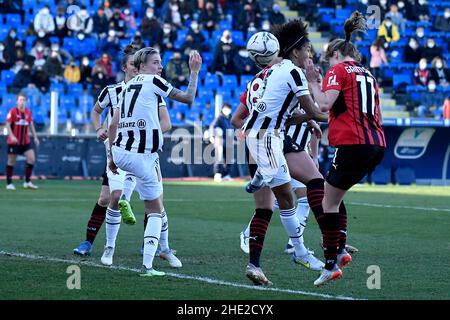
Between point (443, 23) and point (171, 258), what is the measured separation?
27.2 meters

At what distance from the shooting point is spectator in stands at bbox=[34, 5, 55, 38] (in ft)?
99.8

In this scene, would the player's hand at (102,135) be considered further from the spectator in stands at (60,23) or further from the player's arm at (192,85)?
the spectator in stands at (60,23)

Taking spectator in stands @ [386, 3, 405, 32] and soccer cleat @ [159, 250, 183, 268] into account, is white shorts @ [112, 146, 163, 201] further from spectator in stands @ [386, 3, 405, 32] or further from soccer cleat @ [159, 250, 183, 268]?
spectator in stands @ [386, 3, 405, 32]

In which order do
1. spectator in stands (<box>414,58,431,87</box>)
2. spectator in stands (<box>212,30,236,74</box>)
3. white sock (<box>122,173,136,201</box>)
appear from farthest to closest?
spectator in stands (<box>414,58,431,87</box>)
spectator in stands (<box>212,30,236,74</box>)
white sock (<box>122,173,136,201</box>)

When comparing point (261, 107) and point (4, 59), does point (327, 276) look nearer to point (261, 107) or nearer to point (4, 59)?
point (261, 107)

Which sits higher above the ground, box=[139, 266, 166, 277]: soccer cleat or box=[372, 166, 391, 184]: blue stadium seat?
box=[139, 266, 166, 277]: soccer cleat

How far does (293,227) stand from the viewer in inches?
376

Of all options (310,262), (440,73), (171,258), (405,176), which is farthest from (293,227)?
(440,73)

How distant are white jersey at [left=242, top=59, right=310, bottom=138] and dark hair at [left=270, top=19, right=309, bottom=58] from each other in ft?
0.49

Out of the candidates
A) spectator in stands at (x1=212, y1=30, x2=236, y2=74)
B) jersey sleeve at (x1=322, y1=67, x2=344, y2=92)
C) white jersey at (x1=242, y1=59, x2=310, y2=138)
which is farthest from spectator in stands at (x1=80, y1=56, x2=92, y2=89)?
jersey sleeve at (x1=322, y1=67, x2=344, y2=92)

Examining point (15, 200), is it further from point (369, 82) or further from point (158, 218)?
point (369, 82)

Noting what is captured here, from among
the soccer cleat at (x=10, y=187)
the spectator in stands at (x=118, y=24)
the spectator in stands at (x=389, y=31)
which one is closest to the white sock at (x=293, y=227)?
the soccer cleat at (x=10, y=187)

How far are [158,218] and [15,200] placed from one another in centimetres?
1063
